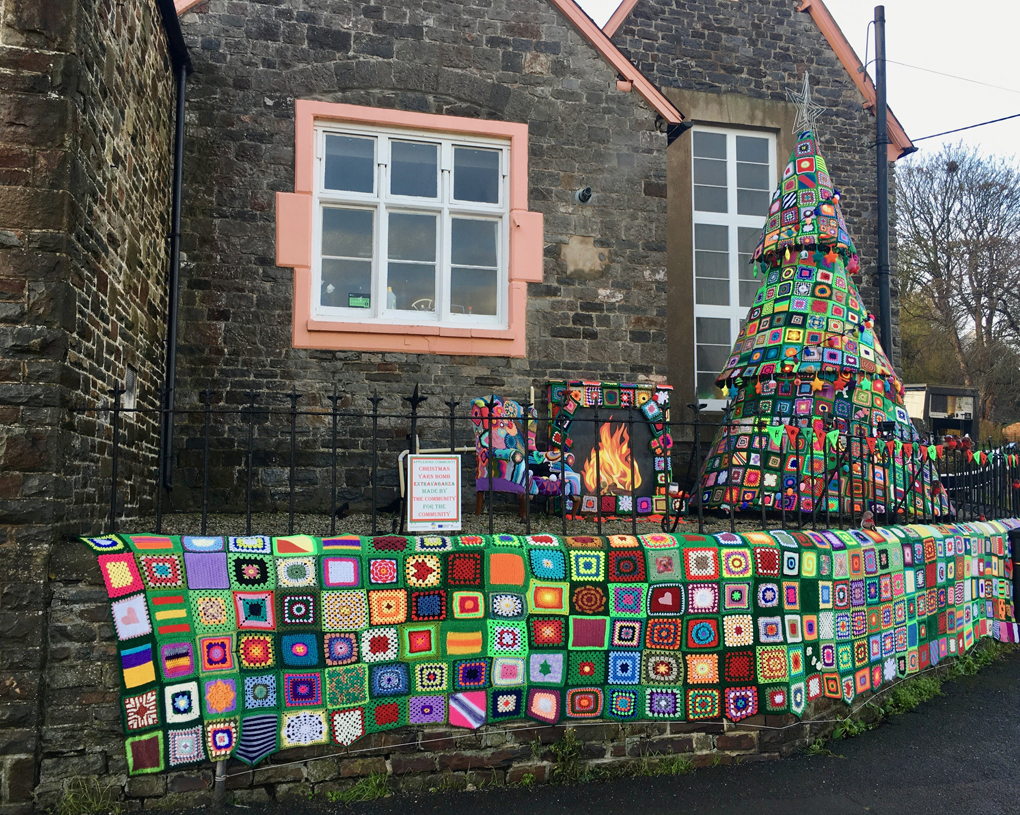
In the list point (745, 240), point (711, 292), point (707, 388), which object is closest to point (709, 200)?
point (745, 240)

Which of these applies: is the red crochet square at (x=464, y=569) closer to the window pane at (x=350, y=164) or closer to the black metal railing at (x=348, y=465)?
→ the black metal railing at (x=348, y=465)

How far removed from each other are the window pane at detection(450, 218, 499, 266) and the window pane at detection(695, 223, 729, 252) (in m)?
3.90

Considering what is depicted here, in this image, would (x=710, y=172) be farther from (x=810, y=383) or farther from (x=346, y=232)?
(x=346, y=232)

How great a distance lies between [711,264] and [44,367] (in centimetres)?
882

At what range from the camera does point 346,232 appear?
7969 millimetres

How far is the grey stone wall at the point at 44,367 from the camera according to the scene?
382 centimetres

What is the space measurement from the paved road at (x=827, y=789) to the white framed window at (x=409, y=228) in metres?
4.75

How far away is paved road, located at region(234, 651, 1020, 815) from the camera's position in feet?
13.5

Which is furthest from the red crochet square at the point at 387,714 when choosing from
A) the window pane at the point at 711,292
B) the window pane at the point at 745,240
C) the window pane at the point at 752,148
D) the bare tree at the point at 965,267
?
the bare tree at the point at 965,267

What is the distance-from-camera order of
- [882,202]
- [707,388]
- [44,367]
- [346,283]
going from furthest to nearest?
[882,202] < [707,388] < [346,283] < [44,367]

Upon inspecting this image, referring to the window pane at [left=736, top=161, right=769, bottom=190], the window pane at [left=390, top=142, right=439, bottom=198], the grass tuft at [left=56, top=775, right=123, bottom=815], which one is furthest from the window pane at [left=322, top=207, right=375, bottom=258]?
the window pane at [left=736, top=161, right=769, bottom=190]

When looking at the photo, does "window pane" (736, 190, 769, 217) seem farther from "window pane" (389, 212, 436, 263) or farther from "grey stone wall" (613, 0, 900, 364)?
"window pane" (389, 212, 436, 263)

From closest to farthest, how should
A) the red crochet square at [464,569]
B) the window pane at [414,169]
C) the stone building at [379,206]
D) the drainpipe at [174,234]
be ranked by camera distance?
the red crochet square at [464,569], the stone building at [379,206], the drainpipe at [174,234], the window pane at [414,169]

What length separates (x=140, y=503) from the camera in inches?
254
